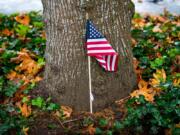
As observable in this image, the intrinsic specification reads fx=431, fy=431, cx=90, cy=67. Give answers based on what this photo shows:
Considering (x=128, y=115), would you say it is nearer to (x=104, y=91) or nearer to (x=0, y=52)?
(x=104, y=91)

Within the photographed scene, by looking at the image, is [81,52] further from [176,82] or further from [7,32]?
[7,32]

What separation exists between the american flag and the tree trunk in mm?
66

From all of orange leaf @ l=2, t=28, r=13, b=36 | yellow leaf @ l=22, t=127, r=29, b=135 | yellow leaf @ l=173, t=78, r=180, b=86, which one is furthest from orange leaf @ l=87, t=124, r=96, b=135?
orange leaf @ l=2, t=28, r=13, b=36

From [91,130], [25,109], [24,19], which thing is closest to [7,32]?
[24,19]

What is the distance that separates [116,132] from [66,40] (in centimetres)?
90

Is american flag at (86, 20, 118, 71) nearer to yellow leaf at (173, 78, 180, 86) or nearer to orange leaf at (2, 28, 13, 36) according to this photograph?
yellow leaf at (173, 78, 180, 86)

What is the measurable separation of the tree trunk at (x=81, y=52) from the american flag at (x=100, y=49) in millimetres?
66

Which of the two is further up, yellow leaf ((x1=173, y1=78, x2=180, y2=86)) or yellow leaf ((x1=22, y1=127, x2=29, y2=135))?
yellow leaf ((x1=173, y1=78, x2=180, y2=86))

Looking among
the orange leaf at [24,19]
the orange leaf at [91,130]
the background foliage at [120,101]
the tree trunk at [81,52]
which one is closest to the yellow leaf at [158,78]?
the background foliage at [120,101]

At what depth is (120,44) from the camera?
389cm

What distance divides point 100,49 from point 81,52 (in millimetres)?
172

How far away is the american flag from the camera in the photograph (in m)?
3.64

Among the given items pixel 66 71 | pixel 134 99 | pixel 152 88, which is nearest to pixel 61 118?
pixel 66 71

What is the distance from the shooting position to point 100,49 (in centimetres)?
371
